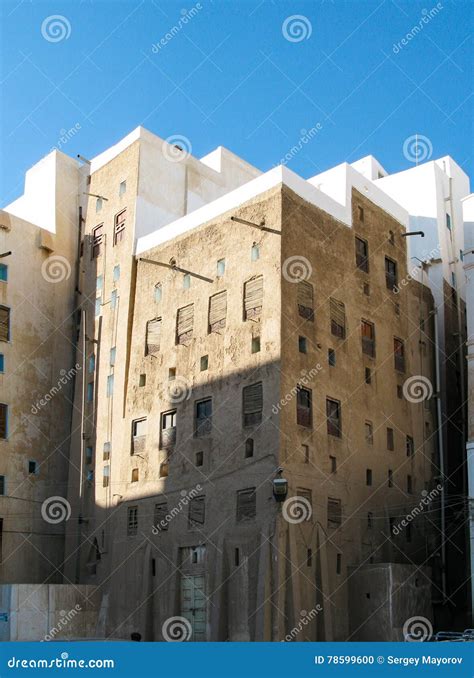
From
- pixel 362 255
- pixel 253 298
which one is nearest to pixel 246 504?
pixel 253 298

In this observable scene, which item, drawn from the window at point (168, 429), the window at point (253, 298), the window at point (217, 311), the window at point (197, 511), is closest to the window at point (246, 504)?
the window at point (197, 511)

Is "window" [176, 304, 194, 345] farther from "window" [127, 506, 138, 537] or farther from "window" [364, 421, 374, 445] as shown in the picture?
"window" [364, 421, 374, 445]

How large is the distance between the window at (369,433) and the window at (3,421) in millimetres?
15410

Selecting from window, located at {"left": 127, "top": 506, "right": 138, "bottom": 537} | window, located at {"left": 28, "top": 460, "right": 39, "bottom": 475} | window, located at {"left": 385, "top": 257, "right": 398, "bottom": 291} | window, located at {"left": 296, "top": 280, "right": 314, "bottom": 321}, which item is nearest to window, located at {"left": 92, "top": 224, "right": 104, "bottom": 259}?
window, located at {"left": 28, "top": 460, "right": 39, "bottom": 475}

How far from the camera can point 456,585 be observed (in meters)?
39.7

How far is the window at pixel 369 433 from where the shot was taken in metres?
38.4

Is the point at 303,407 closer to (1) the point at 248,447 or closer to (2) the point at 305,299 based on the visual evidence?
(1) the point at 248,447

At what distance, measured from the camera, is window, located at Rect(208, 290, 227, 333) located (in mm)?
38031

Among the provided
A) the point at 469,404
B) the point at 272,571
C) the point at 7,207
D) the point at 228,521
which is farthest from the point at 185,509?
the point at 7,207

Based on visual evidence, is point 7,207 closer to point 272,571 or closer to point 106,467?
point 106,467

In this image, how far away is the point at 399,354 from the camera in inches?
1645

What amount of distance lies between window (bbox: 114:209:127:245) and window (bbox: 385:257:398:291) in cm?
1208

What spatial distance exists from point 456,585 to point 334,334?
1181cm

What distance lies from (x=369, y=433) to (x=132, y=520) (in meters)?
10.3
